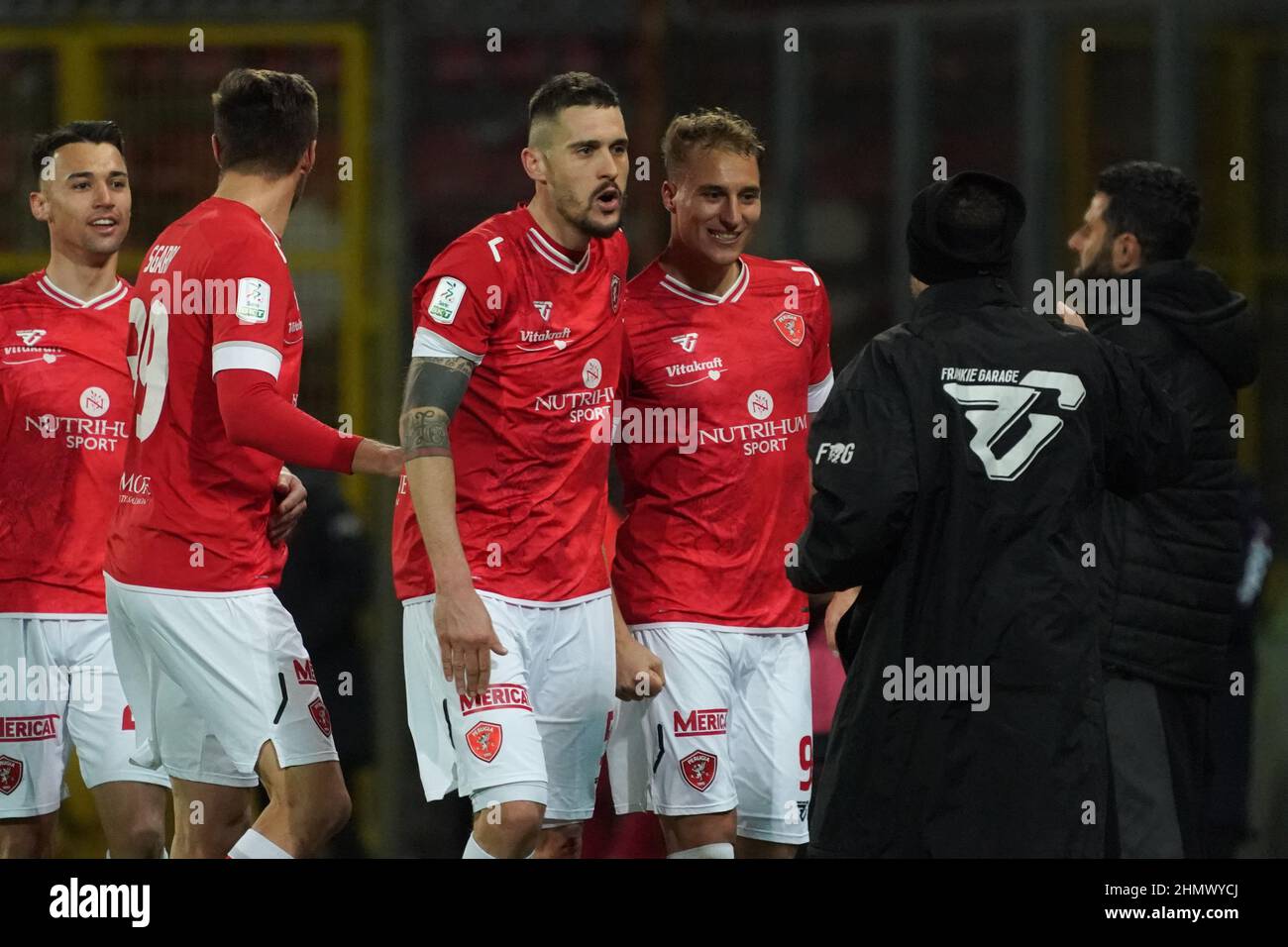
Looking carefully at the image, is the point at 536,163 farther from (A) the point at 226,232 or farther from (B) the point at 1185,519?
(B) the point at 1185,519

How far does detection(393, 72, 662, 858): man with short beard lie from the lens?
436 centimetres

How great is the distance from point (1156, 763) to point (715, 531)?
130cm

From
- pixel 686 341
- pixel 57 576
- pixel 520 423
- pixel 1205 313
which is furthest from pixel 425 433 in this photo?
pixel 1205 313

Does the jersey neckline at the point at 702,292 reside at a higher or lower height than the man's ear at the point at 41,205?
lower

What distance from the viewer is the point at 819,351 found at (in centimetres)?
518

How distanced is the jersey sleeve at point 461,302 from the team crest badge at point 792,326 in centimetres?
88

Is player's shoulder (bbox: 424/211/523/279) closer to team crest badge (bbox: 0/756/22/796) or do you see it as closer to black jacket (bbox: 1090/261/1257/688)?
black jacket (bbox: 1090/261/1257/688)

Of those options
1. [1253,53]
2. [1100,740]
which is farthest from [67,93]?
[1100,740]

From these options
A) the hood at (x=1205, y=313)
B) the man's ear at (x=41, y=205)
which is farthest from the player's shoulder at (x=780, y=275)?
the man's ear at (x=41, y=205)

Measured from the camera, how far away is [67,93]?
810cm

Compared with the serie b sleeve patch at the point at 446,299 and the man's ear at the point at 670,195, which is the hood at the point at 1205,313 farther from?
the serie b sleeve patch at the point at 446,299

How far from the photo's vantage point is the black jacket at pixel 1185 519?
4891 mm

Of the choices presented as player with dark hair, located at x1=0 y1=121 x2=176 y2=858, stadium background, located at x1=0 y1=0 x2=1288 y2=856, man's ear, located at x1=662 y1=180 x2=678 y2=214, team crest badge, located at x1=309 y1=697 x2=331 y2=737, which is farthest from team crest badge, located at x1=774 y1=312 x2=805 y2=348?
stadium background, located at x1=0 y1=0 x2=1288 y2=856
